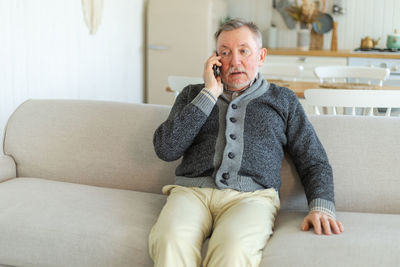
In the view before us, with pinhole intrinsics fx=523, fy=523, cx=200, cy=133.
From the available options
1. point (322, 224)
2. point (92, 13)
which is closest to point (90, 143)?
point (322, 224)

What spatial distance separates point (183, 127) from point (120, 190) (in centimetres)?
48

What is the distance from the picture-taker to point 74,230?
1691 millimetres

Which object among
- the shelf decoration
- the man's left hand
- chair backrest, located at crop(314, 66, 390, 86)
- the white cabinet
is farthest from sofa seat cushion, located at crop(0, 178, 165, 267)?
the white cabinet

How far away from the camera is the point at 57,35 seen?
3.79m

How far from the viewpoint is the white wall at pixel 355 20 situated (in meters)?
5.09

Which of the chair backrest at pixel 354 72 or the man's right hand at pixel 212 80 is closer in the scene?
the man's right hand at pixel 212 80

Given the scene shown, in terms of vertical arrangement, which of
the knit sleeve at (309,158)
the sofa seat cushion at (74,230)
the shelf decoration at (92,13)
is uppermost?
the shelf decoration at (92,13)

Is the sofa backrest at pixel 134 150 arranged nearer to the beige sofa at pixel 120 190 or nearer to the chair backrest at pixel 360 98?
the beige sofa at pixel 120 190

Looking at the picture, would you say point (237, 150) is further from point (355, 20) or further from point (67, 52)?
point (355, 20)

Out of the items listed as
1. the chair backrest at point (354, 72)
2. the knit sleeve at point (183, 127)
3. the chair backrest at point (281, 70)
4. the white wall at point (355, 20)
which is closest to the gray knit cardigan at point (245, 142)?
the knit sleeve at point (183, 127)

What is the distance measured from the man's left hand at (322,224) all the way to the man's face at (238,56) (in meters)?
0.54

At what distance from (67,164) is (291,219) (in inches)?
39.5

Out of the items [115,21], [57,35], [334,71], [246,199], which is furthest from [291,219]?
[115,21]

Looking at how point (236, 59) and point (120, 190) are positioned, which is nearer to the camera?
point (236, 59)
